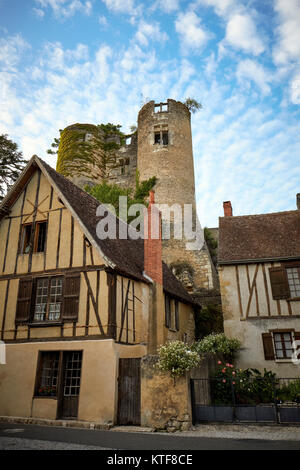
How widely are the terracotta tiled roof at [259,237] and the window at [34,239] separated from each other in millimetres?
6684

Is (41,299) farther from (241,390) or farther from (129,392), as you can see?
(241,390)

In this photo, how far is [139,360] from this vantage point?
8070 millimetres

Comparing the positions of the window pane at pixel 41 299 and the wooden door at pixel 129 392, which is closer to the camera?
A: the wooden door at pixel 129 392

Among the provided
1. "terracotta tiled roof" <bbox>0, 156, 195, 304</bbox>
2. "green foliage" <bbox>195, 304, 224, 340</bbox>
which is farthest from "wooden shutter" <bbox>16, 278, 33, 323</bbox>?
"green foliage" <bbox>195, 304, 224, 340</bbox>

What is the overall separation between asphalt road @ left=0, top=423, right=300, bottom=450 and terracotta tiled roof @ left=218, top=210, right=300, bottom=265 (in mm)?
7688

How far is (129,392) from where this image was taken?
7.91 metres

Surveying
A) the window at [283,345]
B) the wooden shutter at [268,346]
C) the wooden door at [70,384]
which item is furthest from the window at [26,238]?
the window at [283,345]

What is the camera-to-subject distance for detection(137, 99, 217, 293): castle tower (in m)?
22.1

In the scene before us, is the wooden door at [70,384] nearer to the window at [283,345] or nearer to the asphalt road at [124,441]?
the asphalt road at [124,441]

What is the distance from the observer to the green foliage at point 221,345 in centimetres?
1123

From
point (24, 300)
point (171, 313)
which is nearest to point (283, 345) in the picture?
point (171, 313)

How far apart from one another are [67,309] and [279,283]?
25.4 ft

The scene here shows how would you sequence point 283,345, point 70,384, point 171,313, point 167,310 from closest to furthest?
point 70,384 → point 283,345 → point 167,310 → point 171,313
